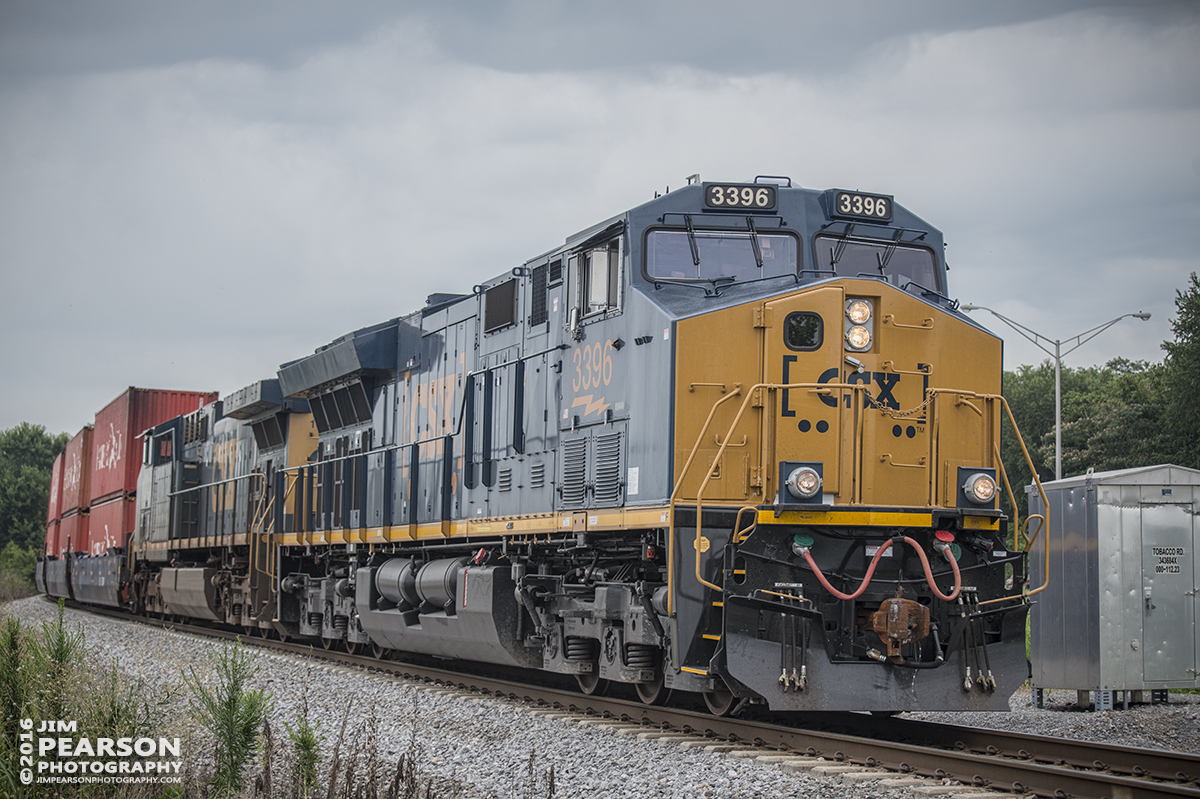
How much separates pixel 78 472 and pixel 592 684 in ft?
96.8

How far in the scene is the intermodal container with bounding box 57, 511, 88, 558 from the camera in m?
34.1

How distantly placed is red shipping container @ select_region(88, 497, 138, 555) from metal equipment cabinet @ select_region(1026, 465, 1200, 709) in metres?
23.1

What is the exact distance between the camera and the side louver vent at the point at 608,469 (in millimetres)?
9883

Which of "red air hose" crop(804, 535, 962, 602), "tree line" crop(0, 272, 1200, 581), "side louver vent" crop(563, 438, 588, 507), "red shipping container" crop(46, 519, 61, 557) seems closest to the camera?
"red air hose" crop(804, 535, 962, 602)

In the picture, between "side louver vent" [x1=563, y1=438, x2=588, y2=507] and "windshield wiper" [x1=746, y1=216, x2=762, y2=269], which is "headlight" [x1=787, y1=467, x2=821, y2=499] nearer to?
"windshield wiper" [x1=746, y1=216, x2=762, y2=269]

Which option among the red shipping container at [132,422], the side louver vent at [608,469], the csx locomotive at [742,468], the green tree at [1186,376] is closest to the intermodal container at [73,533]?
the red shipping container at [132,422]

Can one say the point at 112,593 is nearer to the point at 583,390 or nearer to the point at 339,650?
the point at 339,650

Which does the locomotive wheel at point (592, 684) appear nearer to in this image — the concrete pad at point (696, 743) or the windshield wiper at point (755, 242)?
the concrete pad at point (696, 743)

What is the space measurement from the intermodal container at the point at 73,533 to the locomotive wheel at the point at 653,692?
→ 27491mm

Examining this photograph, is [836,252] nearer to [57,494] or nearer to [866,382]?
[866,382]

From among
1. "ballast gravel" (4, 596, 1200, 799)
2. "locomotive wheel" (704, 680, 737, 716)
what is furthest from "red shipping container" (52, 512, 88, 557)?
"locomotive wheel" (704, 680, 737, 716)

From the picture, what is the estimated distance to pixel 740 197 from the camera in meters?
9.75

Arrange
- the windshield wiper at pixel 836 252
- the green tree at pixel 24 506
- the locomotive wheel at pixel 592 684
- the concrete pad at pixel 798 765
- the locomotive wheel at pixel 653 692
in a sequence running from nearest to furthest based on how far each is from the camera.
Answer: the concrete pad at pixel 798 765, the windshield wiper at pixel 836 252, the locomotive wheel at pixel 653 692, the locomotive wheel at pixel 592 684, the green tree at pixel 24 506

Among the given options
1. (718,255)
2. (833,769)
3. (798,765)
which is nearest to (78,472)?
(718,255)
